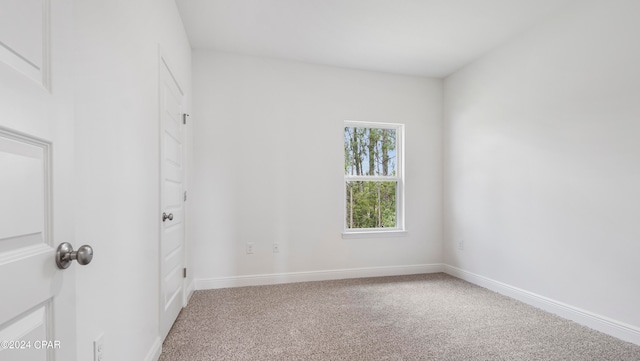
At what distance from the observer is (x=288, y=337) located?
2.11 meters

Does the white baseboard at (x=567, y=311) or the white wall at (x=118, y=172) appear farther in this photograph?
the white baseboard at (x=567, y=311)

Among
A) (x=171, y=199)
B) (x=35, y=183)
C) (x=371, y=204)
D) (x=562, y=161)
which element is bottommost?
(x=371, y=204)

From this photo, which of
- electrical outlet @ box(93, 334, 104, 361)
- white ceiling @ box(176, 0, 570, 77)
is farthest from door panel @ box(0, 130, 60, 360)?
white ceiling @ box(176, 0, 570, 77)

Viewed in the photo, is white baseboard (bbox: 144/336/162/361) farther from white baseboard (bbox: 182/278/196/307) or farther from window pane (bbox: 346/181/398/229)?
window pane (bbox: 346/181/398/229)

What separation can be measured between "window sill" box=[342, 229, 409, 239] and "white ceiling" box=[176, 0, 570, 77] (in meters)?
2.06

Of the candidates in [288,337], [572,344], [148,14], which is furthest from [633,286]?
[148,14]

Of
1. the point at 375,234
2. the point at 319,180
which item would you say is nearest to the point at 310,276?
the point at 375,234

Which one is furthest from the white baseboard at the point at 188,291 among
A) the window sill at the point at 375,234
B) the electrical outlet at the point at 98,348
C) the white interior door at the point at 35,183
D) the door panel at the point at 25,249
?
the door panel at the point at 25,249

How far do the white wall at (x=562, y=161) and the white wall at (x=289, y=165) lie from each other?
24.6 inches

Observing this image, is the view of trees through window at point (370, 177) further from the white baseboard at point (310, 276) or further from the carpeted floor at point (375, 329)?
the carpeted floor at point (375, 329)

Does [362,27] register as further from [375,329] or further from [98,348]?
[98,348]

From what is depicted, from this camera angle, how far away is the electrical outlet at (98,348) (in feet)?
3.67

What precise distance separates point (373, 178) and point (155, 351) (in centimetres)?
284

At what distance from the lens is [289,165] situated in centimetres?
344
